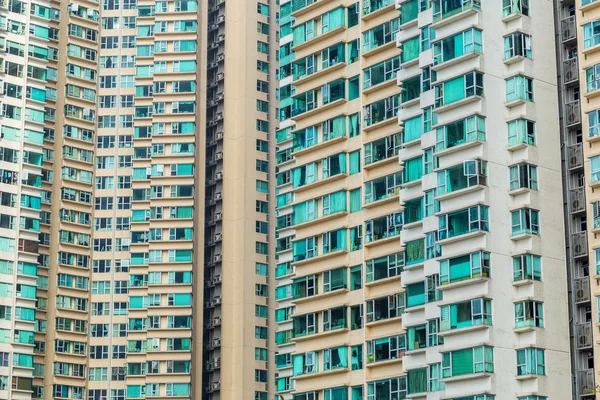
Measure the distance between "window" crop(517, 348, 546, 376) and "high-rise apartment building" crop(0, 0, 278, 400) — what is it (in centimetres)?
5670

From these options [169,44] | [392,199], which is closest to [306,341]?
[392,199]

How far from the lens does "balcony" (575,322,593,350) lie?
74.2 metres

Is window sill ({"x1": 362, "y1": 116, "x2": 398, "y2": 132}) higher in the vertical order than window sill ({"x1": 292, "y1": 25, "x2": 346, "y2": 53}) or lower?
lower

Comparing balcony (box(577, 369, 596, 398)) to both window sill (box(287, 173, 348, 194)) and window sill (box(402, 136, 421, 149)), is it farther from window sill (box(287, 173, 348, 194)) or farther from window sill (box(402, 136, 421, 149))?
window sill (box(287, 173, 348, 194))

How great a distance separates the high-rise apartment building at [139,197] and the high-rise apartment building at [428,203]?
125 ft

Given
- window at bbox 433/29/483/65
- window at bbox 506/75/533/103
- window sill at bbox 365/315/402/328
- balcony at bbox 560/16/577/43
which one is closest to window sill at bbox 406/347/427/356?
window sill at bbox 365/315/402/328

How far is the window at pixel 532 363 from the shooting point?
72250mm

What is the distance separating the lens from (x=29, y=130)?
12694 centimetres

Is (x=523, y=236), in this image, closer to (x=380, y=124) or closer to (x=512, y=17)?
(x=512, y=17)

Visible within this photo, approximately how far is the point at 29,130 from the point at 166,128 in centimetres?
1602

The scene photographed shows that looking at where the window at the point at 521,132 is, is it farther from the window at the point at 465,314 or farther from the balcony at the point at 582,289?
the window at the point at 465,314

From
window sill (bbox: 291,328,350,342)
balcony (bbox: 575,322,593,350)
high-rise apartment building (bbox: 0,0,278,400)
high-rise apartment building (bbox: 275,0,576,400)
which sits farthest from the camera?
high-rise apartment building (bbox: 0,0,278,400)

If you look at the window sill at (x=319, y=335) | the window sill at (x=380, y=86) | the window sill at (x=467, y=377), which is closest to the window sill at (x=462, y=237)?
the window sill at (x=467, y=377)

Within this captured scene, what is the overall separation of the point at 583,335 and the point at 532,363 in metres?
4.20
